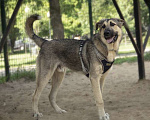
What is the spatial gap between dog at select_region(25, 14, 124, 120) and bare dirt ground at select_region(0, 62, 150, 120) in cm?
31

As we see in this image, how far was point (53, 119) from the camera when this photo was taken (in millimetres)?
4516

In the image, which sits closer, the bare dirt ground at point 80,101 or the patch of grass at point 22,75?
the bare dirt ground at point 80,101

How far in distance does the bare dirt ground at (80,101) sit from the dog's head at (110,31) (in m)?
1.40

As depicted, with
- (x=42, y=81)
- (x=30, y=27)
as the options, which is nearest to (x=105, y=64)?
(x=42, y=81)

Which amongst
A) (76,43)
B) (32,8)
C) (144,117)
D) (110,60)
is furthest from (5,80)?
(144,117)

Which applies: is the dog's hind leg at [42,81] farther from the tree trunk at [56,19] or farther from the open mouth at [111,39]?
the tree trunk at [56,19]

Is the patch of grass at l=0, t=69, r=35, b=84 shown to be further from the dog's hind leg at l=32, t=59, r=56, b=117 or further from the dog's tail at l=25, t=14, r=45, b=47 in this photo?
the dog's hind leg at l=32, t=59, r=56, b=117

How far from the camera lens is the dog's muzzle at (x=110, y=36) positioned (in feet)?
13.8

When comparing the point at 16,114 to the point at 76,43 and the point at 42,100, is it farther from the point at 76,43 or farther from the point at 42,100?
the point at 76,43

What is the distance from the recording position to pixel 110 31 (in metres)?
4.20

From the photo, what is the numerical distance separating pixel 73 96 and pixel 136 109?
2.11 meters

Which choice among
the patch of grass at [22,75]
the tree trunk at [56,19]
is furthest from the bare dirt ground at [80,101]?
the tree trunk at [56,19]

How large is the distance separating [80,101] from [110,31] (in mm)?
2294

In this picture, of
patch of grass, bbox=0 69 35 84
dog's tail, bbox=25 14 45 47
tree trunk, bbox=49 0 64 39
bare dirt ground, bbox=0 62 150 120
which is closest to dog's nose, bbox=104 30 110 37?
bare dirt ground, bbox=0 62 150 120
